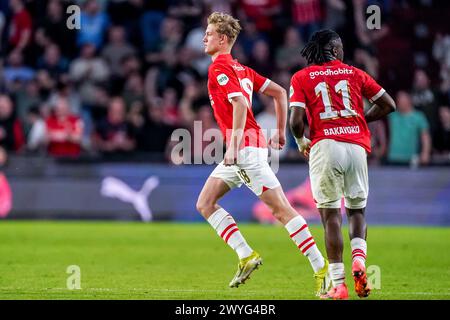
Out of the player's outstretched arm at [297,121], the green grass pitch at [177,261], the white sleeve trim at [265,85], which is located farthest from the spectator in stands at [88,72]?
the player's outstretched arm at [297,121]

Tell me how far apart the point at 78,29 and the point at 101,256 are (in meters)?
9.65

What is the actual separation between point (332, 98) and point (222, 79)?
3.58ft

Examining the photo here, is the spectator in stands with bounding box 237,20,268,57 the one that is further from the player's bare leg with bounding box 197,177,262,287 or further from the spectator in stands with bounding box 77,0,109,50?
the player's bare leg with bounding box 197,177,262,287

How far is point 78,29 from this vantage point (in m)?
22.5

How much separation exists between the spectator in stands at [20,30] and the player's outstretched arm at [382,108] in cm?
1419

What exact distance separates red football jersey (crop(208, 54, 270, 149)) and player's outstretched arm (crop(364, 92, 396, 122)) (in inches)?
41.9

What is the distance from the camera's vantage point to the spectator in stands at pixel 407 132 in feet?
62.7

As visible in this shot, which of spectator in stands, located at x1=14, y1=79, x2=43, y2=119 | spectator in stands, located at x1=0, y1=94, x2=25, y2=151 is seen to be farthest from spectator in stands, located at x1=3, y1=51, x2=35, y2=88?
spectator in stands, located at x1=0, y1=94, x2=25, y2=151

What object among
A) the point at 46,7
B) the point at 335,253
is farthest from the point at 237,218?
the point at 335,253

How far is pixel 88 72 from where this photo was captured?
72.4 ft

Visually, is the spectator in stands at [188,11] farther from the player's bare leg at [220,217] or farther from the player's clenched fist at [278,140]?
the player's bare leg at [220,217]

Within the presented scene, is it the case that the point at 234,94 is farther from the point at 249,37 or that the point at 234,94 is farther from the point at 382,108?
the point at 249,37

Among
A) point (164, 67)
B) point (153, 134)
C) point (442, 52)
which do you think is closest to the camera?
point (153, 134)

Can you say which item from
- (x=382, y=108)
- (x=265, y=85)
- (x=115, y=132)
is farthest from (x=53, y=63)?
(x=382, y=108)
